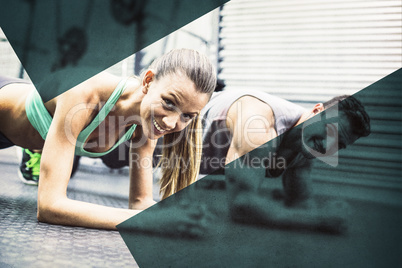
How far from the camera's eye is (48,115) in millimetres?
778

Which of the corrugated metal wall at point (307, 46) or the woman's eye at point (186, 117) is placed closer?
the woman's eye at point (186, 117)

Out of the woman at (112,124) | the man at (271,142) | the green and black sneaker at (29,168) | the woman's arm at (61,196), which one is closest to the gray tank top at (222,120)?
the man at (271,142)

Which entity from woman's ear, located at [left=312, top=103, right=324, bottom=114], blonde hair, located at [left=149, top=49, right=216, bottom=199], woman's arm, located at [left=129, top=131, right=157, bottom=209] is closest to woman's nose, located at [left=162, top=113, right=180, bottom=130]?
blonde hair, located at [left=149, top=49, right=216, bottom=199]

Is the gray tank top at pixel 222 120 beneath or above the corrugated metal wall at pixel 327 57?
beneath

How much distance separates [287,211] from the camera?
95 centimetres

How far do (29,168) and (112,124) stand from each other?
593 millimetres

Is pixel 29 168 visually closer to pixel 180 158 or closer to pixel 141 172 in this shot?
pixel 141 172

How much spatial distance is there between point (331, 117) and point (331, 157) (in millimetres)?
163

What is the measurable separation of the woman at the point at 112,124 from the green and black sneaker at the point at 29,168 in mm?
242

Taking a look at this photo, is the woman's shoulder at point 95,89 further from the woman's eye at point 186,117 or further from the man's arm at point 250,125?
the man's arm at point 250,125

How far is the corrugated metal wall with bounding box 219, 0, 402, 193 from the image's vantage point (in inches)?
35.5
